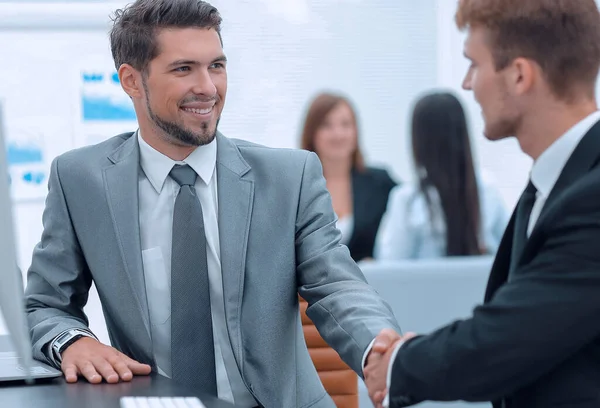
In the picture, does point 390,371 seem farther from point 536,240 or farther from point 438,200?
point 438,200

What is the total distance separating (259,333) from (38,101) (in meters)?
1.81

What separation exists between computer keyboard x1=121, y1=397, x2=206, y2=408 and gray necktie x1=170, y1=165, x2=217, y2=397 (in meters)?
0.42

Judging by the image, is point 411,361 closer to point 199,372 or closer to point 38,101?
point 199,372

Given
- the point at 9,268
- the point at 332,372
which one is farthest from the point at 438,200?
the point at 9,268

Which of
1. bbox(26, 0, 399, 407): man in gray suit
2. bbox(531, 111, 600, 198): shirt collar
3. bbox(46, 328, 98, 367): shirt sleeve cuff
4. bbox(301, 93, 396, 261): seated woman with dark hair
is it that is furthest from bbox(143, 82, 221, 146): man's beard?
bbox(301, 93, 396, 261): seated woman with dark hair

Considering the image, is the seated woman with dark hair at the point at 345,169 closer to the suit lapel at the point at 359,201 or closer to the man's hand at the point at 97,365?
the suit lapel at the point at 359,201

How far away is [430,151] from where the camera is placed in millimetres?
4379

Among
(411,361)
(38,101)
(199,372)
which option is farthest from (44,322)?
(38,101)

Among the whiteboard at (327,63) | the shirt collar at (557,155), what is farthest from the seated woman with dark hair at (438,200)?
the shirt collar at (557,155)

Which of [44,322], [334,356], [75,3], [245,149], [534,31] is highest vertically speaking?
[75,3]

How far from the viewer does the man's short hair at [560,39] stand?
58.2 inches

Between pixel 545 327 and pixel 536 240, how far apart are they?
142 mm

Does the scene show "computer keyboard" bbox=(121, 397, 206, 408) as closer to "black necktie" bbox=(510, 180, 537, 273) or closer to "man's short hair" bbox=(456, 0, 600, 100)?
"black necktie" bbox=(510, 180, 537, 273)

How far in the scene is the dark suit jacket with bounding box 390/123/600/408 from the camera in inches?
53.7
